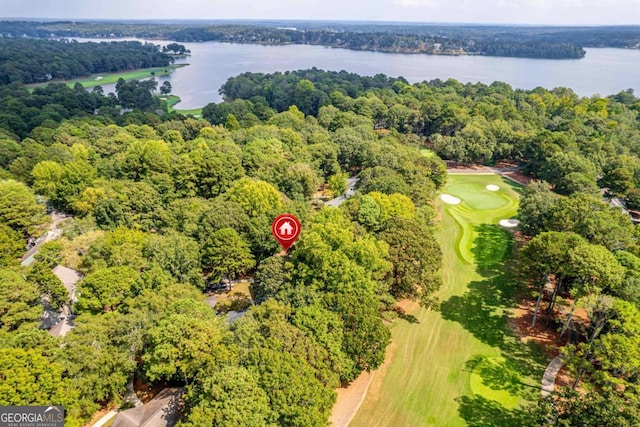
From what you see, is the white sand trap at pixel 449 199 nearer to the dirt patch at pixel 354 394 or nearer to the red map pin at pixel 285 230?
the red map pin at pixel 285 230

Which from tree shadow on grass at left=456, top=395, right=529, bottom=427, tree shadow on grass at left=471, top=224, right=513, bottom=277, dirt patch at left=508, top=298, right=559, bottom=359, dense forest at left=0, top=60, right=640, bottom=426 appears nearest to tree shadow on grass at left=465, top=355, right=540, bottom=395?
tree shadow on grass at left=456, top=395, right=529, bottom=427

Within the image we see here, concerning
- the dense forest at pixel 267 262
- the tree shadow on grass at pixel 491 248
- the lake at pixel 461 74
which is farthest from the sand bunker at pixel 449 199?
the lake at pixel 461 74

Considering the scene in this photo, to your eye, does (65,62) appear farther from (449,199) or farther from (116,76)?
(449,199)

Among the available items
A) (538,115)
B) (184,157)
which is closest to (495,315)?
(184,157)

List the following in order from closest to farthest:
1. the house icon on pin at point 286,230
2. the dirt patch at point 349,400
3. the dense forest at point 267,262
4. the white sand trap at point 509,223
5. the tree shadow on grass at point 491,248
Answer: the dense forest at point 267,262 → the dirt patch at point 349,400 → the house icon on pin at point 286,230 → the tree shadow on grass at point 491,248 → the white sand trap at point 509,223

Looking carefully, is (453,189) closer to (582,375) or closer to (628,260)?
(628,260)

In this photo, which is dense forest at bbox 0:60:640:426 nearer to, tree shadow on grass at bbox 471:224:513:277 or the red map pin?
the red map pin

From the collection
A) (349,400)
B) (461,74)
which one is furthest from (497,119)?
(461,74)
